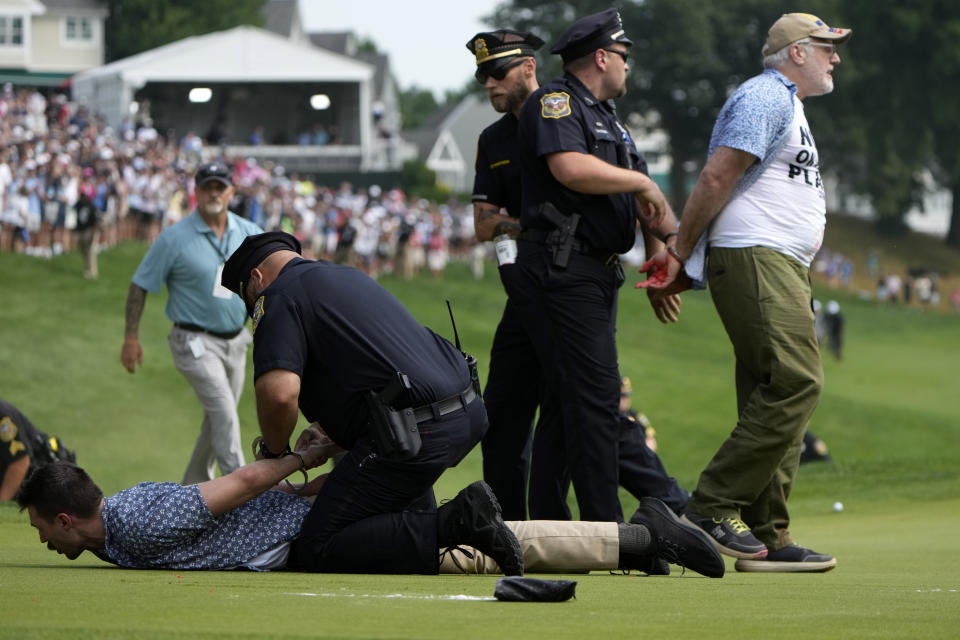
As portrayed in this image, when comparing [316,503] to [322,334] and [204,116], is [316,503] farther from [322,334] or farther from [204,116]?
[204,116]

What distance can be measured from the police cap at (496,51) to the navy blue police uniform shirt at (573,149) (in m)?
0.58

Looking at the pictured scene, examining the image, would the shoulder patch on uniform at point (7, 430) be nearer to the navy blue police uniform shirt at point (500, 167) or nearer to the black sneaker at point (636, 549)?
the navy blue police uniform shirt at point (500, 167)

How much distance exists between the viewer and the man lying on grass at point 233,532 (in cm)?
536

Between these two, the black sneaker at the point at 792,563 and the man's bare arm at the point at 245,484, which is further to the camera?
the black sneaker at the point at 792,563

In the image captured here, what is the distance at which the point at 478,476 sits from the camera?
15.5 m

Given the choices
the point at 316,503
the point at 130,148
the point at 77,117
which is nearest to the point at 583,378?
the point at 316,503

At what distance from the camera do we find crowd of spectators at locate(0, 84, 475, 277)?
2911 centimetres

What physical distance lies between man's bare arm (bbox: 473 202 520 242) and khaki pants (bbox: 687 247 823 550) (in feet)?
3.54

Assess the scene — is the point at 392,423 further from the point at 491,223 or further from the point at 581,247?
the point at 491,223

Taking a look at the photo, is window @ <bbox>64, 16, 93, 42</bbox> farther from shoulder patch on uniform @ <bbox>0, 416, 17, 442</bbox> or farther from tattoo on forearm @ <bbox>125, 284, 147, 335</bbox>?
tattoo on forearm @ <bbox>125, 284, 147, 335</bbox>

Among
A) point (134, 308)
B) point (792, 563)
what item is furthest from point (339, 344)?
point (134, 308)

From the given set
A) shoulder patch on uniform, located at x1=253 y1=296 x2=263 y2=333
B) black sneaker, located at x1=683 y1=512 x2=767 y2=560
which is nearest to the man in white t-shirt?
black sneaker, located at x1=683 y1=512 x2=767 y2=560

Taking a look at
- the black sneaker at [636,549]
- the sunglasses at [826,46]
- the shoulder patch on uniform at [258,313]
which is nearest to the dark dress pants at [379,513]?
the shoulder patch on uniform at [258,313]

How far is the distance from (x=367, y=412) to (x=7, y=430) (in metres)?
4.87
